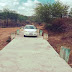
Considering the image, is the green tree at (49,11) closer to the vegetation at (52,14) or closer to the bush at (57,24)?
the vegetation at (52,14)

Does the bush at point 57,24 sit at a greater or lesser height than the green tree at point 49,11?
lesser

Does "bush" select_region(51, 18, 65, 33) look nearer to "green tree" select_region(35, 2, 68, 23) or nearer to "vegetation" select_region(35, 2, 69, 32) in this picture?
"vegetation" select_region(35, 2, 69, 32)

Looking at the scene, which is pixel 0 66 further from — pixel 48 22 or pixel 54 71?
pixel 48 22

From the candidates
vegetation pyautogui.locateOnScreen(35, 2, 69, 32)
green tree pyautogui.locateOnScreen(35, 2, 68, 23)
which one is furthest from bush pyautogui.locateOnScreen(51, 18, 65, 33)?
green tree pyautogui.locateOnScreen(35, 2, 68, 23)

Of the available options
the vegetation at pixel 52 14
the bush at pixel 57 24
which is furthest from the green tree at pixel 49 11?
the bush at pixel 57 24

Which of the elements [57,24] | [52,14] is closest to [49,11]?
[52,14]

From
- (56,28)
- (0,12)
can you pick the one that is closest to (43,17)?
(56,28)

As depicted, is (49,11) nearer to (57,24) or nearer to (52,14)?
(52,14)

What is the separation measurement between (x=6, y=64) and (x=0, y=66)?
357 millimetres

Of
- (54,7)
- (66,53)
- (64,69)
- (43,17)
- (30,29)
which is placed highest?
(54,7)

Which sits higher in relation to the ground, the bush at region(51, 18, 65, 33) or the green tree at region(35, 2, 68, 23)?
the green tree at region(35, 2, 68, 23)

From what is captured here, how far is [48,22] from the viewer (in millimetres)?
23328

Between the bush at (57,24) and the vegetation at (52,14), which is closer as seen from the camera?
the vegetation at (52,14)

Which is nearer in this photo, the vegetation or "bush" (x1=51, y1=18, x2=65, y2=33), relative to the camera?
the vegetation
